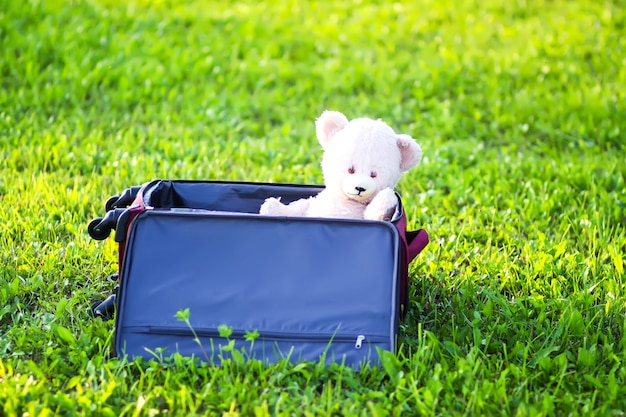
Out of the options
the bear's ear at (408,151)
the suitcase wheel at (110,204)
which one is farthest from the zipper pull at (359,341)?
the suitcase wheel at (110,204)

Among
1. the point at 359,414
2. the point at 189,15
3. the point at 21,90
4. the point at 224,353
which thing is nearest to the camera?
the point at 359,414

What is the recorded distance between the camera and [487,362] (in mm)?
2645

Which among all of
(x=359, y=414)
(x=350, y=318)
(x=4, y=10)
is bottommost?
(x=359, y=414)

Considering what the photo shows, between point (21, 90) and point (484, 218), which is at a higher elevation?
point (21, 90)

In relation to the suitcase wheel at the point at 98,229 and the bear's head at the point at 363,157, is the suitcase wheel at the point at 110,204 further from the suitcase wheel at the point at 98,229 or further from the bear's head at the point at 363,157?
the bear's head at the point at 363,157

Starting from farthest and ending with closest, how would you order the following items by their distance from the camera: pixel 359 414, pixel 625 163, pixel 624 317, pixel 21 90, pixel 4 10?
pixel 4 10, pixel 21 90, pixel 625 163, pixel 624 317, pixel 359 414

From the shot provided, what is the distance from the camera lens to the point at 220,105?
509cm

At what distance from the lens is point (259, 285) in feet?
8.43

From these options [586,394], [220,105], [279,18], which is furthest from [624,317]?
[279,18]

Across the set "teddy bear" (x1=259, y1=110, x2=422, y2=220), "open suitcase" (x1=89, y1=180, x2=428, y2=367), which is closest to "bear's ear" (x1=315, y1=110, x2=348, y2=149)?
"teddy bear" (x1=259, y1=110, x2=422, y2=220)

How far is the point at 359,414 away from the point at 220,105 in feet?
10.2

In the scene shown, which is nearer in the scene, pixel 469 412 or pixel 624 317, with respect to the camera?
pixel 469 412

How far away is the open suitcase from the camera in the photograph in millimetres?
2529

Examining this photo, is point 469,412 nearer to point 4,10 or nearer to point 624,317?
point 624,317
